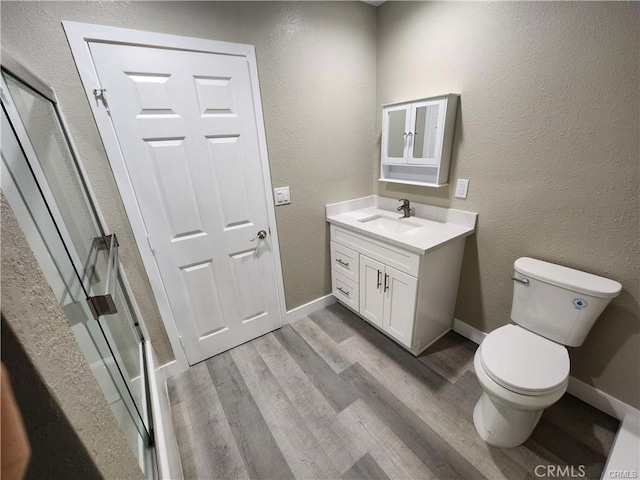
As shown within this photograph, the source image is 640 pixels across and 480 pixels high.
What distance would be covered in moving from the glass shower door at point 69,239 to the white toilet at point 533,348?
4.65 feet

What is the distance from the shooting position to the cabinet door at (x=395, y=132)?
1.80 metres

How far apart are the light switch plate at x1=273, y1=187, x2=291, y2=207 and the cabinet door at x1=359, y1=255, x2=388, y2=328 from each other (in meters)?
0.67

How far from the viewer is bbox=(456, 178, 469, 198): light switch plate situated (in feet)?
5.48

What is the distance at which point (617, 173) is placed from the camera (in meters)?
1.14

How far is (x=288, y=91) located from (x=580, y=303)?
195cm

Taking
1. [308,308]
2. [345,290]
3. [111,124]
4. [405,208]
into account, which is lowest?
[308,308]

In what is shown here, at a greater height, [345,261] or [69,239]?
[69,239]

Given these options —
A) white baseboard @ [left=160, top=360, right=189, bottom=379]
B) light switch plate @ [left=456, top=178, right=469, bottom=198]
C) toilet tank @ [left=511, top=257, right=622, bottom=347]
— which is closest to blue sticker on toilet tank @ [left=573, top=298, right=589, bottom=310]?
toilet tank @ [left=511, top=257, right=622, bottom=347]

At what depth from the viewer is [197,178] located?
1.51 m

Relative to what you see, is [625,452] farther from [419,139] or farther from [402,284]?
[419,139]

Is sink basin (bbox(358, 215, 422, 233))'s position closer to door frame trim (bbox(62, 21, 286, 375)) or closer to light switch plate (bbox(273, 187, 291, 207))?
light switch plate (bbox(273, 187, 291, 207))

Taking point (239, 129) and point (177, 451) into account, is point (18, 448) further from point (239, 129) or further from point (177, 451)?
point (239, 129)

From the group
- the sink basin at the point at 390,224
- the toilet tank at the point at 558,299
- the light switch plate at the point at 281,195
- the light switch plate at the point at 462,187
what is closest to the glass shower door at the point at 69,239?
the light switch plate at the point at 281,195
